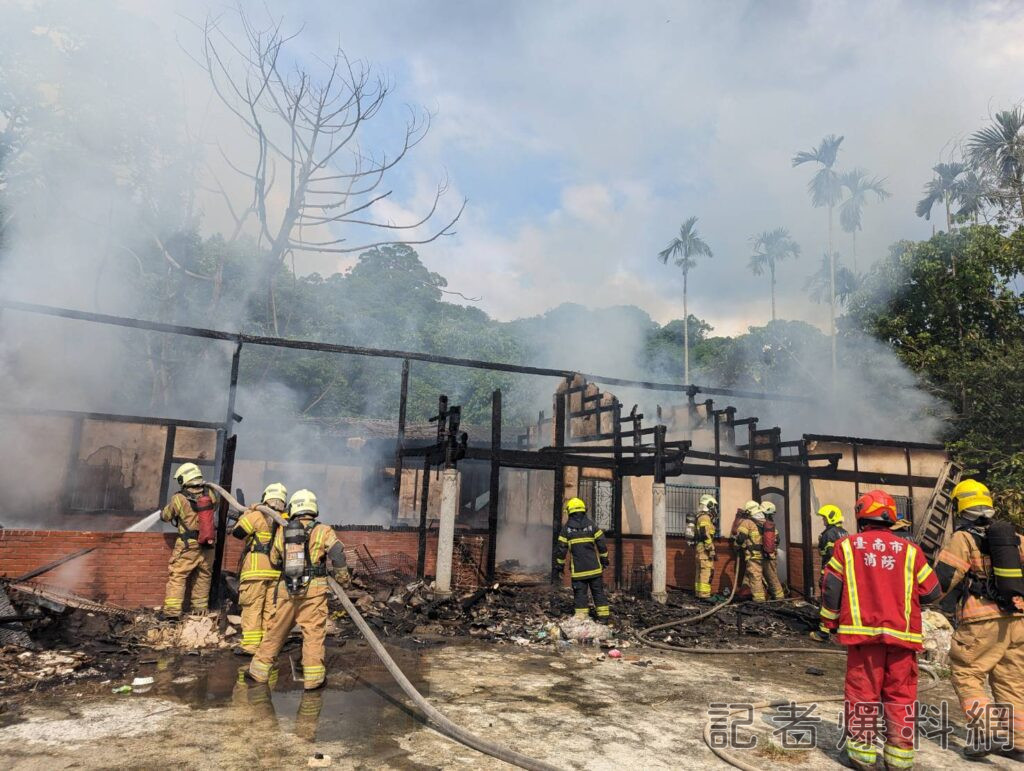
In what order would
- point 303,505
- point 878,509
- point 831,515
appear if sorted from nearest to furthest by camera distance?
point 878,509 < point 303,505 < point 831,515

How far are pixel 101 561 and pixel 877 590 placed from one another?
30.3ft

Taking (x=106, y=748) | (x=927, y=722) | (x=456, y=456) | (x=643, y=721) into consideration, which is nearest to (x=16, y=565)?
(x=106, y=748)

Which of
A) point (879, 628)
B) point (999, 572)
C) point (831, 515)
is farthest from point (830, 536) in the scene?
point (879, 628)

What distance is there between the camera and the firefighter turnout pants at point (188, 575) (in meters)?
8.35

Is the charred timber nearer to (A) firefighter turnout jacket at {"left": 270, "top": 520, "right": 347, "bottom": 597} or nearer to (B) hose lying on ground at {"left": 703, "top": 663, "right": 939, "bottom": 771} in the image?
(A) firefighter turnout jacket at {"left": 270, "top": 520, "right": 347, "bottom": 597}

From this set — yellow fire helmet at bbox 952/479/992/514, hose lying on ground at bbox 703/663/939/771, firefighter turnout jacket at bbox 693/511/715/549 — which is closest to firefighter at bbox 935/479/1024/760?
yellow fire helmet at bbox 952/479/992/514

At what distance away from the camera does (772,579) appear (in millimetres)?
12211

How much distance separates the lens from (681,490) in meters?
15.0

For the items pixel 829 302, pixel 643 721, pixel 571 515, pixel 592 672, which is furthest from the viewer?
pixel 829 302

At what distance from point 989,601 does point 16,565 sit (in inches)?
419

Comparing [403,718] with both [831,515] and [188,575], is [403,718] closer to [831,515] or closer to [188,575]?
[188,575]

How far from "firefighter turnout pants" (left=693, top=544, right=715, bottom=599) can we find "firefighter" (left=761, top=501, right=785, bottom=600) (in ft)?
3.21

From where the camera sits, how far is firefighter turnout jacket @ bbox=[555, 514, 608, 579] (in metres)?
9.34

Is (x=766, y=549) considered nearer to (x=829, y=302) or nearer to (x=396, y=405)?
(x=396, y=405)
